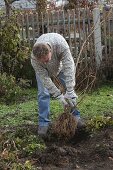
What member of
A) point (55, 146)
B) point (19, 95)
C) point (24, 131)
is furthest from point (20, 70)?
point (55, 146)

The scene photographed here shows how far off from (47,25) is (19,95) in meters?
1.97

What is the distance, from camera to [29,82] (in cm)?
991

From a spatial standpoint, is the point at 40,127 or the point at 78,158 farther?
the point at 40,127

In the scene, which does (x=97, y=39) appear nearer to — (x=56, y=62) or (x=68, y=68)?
(x=56, y=62)

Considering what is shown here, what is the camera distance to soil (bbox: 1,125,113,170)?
5270mm

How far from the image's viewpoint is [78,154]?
5.57 metres

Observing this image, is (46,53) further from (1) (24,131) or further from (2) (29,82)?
(2) (29,82)

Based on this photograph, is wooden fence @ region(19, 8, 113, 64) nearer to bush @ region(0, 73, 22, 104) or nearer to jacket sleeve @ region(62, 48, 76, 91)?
bush @ region(0, 73, 22, 104)

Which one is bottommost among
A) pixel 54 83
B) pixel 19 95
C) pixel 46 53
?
pixel 19 95

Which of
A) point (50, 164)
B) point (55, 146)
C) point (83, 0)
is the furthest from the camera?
point (83, 0)

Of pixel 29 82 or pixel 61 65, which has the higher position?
pixel 61 65

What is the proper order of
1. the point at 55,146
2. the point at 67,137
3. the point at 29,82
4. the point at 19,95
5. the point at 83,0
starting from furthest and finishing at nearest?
1. the point at 83,0
2. the point at 29,82
3. the point at 19,95
4. the point at 67,137
5. the point at 55,146

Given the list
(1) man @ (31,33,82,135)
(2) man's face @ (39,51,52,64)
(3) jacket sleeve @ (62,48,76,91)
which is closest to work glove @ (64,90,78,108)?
(1) man @ (31,33,82,135)

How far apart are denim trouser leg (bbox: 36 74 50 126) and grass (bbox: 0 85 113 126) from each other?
2.09 feet
